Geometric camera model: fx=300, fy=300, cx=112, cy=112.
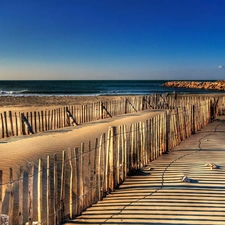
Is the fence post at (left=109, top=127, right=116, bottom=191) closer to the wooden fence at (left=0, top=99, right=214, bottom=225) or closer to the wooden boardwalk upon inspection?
the wooden fence at (left=0, top=99, right=214, bottom=225)

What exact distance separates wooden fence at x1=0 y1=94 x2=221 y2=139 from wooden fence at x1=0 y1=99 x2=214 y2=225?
4.25 meters

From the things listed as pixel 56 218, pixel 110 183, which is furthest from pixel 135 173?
pixel 56 218

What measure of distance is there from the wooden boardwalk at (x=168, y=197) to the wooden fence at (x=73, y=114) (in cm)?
550

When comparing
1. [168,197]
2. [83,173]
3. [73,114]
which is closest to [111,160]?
[83,173]

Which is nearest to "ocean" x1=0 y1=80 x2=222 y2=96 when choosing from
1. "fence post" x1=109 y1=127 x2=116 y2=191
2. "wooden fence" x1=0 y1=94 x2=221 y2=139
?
"wooden fence" x1=0 y1=94 x2=221 y2=139

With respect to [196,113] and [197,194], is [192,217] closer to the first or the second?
[197,194]

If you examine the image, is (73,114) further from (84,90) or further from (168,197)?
(84,90)

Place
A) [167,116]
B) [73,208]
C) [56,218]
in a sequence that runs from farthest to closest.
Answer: [167,116] → [73,208] → [56,218]

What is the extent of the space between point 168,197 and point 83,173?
144 cm

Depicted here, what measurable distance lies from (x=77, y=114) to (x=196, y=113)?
5113mm

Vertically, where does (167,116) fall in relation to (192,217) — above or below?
above

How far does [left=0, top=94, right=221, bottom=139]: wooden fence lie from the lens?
10.6 metres

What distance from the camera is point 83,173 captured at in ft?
15.0

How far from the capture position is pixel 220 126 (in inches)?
497
